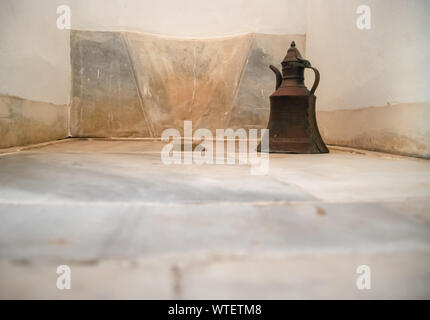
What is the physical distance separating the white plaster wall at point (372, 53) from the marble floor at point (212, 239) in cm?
113

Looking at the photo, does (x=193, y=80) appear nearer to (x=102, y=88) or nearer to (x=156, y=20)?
(x=156, y=20)

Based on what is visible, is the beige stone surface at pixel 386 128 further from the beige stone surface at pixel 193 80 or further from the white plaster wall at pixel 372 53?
the beige stone surface at pixel 193 80

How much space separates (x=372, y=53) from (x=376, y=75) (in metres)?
0.16

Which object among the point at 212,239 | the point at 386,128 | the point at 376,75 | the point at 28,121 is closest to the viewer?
the point at 212,239

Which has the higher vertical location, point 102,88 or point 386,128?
point 102,88

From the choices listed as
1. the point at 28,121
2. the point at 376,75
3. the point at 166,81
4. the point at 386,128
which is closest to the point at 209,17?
the point at 166,81

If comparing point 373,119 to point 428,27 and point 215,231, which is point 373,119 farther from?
point 215,231

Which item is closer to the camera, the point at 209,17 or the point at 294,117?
the point at 294,117

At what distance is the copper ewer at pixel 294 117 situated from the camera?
225 centimetres

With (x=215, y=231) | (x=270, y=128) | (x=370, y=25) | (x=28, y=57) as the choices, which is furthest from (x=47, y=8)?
(x=215, y=231)

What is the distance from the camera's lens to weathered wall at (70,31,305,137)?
3406mm

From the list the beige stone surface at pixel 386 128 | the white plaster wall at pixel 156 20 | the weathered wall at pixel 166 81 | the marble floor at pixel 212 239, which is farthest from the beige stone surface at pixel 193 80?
the marble floor at pixel 212 239

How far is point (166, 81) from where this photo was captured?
3.58 m

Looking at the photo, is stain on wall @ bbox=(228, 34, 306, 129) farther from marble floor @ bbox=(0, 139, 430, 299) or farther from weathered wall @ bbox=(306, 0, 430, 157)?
marble floor @ bbox=(0, 139, 430, 299)
